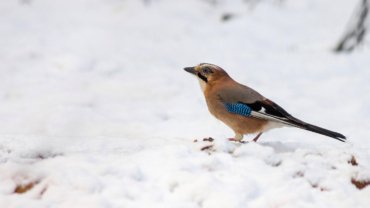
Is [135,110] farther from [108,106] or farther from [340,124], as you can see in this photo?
[340,124]

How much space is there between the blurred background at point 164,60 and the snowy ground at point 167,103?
22 mm

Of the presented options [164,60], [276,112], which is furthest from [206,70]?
[164,60]

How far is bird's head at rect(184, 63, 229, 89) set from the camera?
5840mm

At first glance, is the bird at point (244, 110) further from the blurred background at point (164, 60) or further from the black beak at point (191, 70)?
the blurred background at point (164, 60)

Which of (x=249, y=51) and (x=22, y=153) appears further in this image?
(x=249, y=51)

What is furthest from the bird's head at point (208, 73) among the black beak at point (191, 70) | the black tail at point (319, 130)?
the black tail at point (319, 130)

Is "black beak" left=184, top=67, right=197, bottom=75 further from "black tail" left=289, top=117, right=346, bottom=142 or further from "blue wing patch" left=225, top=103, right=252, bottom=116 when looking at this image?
"black tail" left=289, top=117, right=346, bottom=142

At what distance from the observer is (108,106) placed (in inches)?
305

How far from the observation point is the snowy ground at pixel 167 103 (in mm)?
4090

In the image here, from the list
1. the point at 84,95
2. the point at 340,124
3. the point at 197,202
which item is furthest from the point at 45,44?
the point at 197,202

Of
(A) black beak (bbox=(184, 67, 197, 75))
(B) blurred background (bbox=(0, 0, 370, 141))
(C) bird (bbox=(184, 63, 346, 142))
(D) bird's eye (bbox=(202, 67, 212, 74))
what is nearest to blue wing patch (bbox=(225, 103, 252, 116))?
(C) bird (bbox=(184, 63, 346, 142))

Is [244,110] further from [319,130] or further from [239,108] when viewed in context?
[319,130]

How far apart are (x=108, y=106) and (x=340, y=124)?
2408 mm

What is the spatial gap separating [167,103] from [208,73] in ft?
7.12
